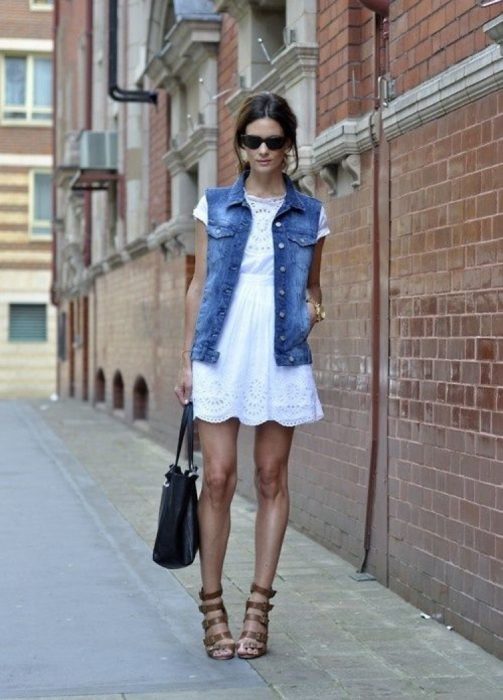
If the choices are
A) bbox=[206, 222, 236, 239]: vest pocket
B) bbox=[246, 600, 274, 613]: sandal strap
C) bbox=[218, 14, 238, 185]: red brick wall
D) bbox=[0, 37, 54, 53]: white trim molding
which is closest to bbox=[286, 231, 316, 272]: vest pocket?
bbox=[206, 222, 236, 239]: vest pocket

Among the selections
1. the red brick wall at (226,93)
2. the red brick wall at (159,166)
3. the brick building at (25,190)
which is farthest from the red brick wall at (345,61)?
the brick building at (25,190)

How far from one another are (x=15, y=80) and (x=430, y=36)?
37.8 m

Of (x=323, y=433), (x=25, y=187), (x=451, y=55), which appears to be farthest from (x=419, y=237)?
(x=25, y=187)

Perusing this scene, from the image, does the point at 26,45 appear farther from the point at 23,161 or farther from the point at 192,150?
the point at 192,150

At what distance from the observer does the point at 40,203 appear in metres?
44.6

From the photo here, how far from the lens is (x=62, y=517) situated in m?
11.1

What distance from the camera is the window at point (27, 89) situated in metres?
44.0

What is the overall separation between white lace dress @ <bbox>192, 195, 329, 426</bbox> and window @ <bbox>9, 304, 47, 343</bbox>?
127 ft

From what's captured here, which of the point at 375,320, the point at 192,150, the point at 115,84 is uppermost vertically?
the point at 115,84

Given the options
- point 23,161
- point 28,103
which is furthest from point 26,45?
point 23,161

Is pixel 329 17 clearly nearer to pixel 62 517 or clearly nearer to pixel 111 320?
pixel 62 517

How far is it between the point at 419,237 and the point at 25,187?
37358 mm

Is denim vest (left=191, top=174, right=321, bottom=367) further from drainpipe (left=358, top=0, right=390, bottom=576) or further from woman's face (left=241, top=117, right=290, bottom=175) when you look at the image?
drainpipe (left=358, top=0, right=390, bottom=576)

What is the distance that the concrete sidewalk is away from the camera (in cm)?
584
